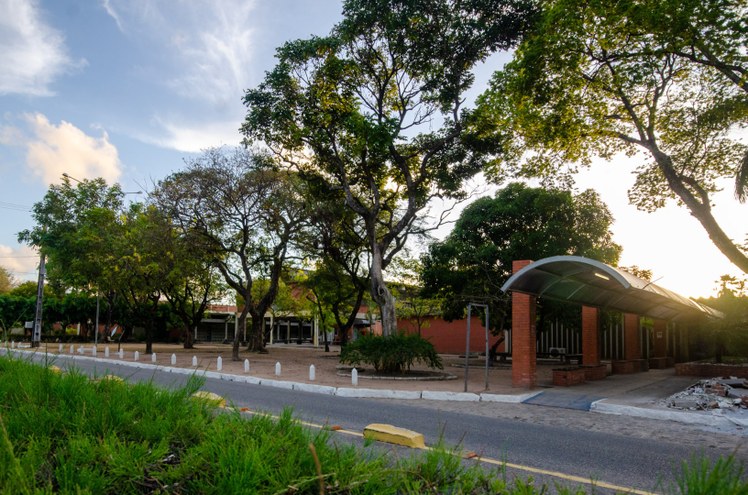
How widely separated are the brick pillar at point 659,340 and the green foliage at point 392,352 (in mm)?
14536

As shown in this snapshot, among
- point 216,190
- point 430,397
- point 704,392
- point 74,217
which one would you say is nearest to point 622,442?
point 430,397

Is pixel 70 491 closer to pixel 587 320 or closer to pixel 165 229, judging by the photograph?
pixel 587 320

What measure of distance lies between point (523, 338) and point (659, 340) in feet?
52.4

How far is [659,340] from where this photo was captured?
92.2 feet

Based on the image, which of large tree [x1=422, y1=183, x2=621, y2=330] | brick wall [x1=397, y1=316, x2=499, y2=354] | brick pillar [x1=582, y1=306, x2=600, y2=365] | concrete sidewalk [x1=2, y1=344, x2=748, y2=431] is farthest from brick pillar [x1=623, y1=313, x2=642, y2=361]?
brick wall [x1=397, y1=316, x2=499, y2=354]

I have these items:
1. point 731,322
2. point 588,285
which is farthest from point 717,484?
point 731,322

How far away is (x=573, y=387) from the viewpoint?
16594 millimetres

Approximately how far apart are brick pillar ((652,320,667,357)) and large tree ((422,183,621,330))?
4.65 metres

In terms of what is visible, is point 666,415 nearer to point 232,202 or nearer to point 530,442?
point 530,442

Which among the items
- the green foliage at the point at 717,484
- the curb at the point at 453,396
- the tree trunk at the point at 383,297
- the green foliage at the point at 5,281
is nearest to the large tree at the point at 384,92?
the tree trunk at the point at 383,297

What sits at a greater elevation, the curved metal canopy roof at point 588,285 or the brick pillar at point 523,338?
the curved metal canopy roof at point 588,285

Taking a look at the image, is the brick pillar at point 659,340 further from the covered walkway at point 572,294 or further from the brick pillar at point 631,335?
the covered walkway at point 572,294

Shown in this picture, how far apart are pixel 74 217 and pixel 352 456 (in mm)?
41530

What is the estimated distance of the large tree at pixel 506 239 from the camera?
2486cm
